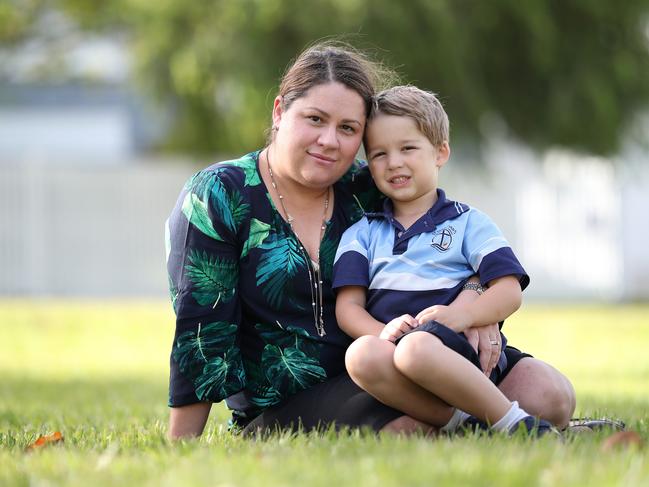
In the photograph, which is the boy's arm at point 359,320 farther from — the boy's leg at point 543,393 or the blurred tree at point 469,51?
the blurred tree at point 469,51

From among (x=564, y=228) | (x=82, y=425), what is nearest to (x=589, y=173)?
(x=564, y=228)

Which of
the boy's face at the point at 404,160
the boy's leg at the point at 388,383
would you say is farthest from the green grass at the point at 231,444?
the boy's face at the point at 404,160

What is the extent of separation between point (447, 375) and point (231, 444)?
73 centimetres

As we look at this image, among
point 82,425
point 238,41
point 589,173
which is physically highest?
point 238,41

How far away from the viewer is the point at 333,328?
4.15 meters

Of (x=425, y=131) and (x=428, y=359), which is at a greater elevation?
(x=425, y=131)

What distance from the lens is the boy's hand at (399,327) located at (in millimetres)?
3711

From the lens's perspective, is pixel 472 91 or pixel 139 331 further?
pixel 472 91

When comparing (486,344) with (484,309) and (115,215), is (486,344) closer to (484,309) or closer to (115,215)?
(484,309)

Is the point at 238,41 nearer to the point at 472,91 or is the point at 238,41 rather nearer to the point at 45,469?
the point at 472,91

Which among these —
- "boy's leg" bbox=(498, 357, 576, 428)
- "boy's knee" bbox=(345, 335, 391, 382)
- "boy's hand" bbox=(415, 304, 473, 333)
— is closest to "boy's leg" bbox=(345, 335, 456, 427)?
"boy's knee" bbox=(345, 335, 391, 382)

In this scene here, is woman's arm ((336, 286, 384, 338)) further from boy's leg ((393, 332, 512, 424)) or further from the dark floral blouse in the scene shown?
boy's leg ((393, 332, 512, 424))

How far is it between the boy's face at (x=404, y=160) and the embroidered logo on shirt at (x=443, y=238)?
176mm

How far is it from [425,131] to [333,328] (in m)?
0.81
